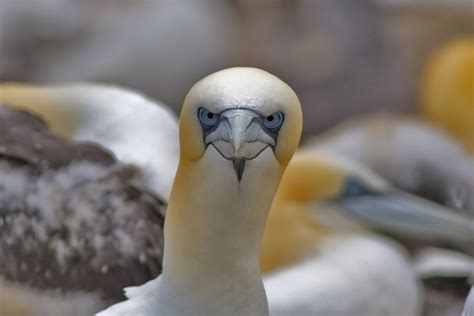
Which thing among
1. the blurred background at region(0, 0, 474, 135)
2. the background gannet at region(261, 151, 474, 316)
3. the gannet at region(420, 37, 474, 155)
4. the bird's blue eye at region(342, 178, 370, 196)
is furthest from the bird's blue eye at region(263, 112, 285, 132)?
the blurred background at region(0, 0, 474, 135)

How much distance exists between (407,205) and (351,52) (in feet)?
7.29

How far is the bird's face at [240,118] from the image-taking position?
1259mm

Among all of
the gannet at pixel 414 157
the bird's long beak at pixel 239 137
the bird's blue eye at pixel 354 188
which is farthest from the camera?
the gannet at pixel 414 157

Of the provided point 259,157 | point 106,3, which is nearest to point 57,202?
point 259,157

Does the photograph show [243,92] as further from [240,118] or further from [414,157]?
[414,157]

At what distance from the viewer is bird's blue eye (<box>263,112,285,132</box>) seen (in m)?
1.28

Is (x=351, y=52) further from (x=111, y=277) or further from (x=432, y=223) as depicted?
(x=111, y=277)

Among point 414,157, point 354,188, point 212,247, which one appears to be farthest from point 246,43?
point 212,247

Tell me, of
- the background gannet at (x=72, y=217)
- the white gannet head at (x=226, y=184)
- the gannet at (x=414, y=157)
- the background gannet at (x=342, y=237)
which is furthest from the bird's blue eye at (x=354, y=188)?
the white gannet head at (x=226, y=184)

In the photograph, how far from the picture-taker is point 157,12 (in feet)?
12.8

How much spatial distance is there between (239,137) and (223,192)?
9 centimetres

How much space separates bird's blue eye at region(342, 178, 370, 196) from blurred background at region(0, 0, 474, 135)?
1.27 metres

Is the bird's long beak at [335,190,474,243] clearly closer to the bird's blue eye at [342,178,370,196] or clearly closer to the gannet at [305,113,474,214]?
the bird's blue eye at [342,178,370,196]

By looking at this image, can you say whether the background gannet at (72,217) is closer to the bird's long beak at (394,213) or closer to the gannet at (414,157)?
the bird's long beak at (394,213)
